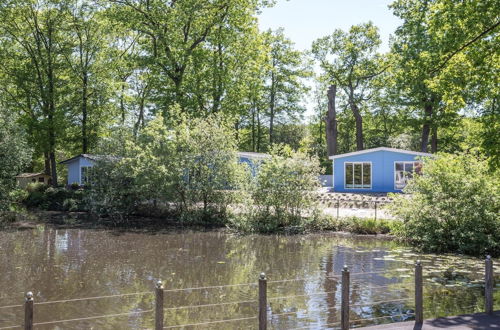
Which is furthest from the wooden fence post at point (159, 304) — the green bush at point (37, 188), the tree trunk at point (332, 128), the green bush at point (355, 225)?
the tree trunk at point (332, 128)

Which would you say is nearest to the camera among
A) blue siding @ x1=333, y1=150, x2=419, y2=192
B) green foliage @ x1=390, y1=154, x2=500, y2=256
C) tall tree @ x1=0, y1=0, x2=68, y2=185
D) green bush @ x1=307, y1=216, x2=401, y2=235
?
green foliage @ x1=390, y1=154, x2=500, y2=256

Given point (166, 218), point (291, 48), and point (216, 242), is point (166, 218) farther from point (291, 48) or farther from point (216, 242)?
point (291, 48)

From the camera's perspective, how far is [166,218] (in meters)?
25.8

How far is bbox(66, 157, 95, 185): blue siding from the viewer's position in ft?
125

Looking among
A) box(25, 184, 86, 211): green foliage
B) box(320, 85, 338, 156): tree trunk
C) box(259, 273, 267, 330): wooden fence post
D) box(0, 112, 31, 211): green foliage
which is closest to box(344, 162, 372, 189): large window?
box(320, 85, 338, 156): tree trunk

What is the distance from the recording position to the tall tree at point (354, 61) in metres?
44.4

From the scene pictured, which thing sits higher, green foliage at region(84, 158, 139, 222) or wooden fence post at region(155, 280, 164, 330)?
green foliage at region(84, 158, 139, 222)

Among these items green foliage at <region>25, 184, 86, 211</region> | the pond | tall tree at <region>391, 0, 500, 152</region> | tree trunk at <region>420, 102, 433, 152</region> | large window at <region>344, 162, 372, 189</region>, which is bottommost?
the pond

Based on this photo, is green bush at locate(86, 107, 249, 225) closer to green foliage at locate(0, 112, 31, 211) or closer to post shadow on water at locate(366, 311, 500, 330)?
green foliage at locate(0, 112, 31, 211)

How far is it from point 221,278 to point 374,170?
70.4 ft

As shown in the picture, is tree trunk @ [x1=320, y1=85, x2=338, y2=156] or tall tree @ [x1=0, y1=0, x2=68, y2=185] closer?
tall tree @ [x1=0, y1=0, x2=68, y2=185]

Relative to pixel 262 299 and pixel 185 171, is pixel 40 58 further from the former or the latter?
pixel 262 299

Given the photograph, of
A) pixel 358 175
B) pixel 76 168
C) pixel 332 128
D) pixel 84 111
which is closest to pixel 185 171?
pixel 358 175

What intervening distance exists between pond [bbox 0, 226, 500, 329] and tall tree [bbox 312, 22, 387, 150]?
2823 centimetres
